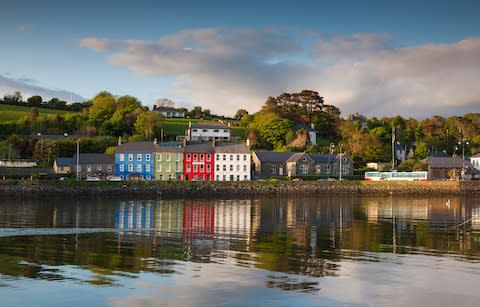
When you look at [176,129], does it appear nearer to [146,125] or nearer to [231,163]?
[146,125]

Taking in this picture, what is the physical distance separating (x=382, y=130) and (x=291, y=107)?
92.6ft

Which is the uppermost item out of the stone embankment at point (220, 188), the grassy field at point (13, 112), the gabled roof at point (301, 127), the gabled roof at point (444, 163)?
the grassy field at point (13, 112)

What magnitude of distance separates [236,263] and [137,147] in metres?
73.5

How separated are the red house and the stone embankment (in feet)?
45.5

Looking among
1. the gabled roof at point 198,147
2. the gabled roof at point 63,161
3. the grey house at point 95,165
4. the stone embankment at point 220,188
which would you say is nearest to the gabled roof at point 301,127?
the gabled roof at point 198,147

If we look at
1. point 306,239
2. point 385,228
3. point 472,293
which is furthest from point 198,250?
point 385,228

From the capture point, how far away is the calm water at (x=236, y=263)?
55.0ft

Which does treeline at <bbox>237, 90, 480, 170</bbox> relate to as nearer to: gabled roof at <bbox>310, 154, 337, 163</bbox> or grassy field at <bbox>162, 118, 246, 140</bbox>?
grassy field at <bbox>162, 118, 246, 140</bbox>

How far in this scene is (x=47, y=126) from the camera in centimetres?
12138

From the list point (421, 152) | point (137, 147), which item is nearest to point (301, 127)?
point (421, 152)

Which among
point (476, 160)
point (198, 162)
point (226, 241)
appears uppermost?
point (476, 160)

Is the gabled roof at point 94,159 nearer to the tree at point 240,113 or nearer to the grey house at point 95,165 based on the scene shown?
the grey house at point 95,165

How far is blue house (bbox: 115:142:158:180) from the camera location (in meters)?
91.9

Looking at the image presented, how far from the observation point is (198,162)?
306ft
